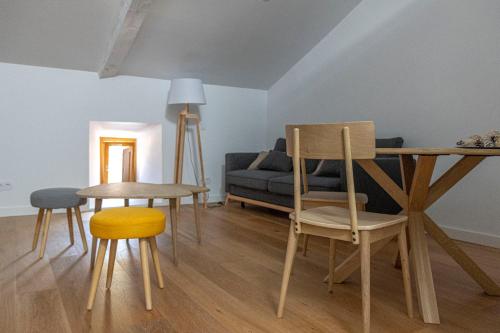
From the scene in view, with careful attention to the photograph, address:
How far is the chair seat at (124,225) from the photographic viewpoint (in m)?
1.72

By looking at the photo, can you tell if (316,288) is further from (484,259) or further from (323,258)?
(484,259)

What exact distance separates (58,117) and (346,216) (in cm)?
353

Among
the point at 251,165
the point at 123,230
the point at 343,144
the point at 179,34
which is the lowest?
the point at 123,230

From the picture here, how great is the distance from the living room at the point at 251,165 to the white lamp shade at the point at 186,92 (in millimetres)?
16

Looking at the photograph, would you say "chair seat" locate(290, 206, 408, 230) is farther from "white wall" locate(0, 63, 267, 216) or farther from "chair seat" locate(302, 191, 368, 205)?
"white wall" locate(0, 63, 267, 216)

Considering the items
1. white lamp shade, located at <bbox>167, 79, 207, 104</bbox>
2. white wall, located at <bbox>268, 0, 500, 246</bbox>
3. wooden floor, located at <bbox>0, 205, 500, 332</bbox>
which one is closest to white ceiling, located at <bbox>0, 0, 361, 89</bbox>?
white lamp shade, located at <bbox>167, 79, 207, 104</bbox>

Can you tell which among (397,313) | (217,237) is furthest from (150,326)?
(217,237)

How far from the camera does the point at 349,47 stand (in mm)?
4168

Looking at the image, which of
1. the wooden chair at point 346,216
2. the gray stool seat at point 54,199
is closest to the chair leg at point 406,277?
the wooden chair at point 346,216

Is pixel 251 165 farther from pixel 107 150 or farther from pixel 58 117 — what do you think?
pixel 58 117

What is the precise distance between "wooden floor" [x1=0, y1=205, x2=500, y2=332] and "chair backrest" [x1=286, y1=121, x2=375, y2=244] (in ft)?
1.64

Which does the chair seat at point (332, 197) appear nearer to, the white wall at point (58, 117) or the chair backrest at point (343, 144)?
the chair backrest at point (343, 144)

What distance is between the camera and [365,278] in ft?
4.90

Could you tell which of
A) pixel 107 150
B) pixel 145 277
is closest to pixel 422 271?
pixel 145 277
